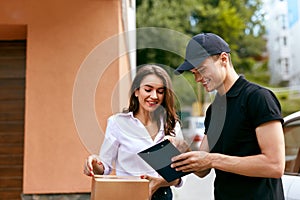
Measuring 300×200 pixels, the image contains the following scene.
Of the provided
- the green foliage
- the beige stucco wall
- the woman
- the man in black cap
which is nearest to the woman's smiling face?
the woman

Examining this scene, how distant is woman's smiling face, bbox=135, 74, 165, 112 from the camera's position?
233 cm

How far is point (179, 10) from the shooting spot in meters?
20.0

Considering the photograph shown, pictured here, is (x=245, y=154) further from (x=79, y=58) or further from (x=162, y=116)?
(x=79, y=58)

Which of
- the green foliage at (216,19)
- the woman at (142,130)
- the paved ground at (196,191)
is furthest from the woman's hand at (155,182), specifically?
the green foliage at (216,19)

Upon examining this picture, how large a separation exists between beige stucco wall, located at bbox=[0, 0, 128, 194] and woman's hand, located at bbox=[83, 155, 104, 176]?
5.85 feet

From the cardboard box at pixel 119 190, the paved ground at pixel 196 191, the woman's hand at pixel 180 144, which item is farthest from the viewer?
the paved ground at pixel 196 191

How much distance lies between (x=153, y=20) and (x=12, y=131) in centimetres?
1412

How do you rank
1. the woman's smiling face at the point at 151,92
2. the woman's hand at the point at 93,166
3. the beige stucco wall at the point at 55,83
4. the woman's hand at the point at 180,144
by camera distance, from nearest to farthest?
the woman's hand at the point at 180,144 → the woman's hand at the point at 93,166 → the woman's smiling face at the point at 151,92 → the beige stucco wall at the point at 55,83

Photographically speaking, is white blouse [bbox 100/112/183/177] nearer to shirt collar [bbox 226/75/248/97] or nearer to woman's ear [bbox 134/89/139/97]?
woman's ear [bbox 134/89/139/97]

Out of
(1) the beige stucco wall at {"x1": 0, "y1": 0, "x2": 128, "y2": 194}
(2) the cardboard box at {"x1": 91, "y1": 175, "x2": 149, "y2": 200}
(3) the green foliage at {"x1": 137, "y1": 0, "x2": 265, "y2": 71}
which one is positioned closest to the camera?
(2) the cardboard box at {"x1": 91, "y1": 175, "x2": 149, "y2": 200}

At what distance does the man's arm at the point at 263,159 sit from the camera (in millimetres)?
1787

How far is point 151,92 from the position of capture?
2334 mm

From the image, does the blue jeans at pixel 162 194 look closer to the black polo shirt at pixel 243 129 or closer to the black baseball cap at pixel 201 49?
the black polo shirt at pixel 243 129

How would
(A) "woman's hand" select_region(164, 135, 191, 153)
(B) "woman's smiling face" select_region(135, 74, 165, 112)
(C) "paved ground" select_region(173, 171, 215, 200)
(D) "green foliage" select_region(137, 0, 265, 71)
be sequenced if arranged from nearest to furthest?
(A) "woman's hand" select_region(164, 135, 191, 153)
(B) "woman's smiling face" select_region(135, 74, 165, 112)
(C) "paved ground" select_region(173, 171, 215, 200)
(D) "green foliage" select_region(137, 0, 265, 71)
